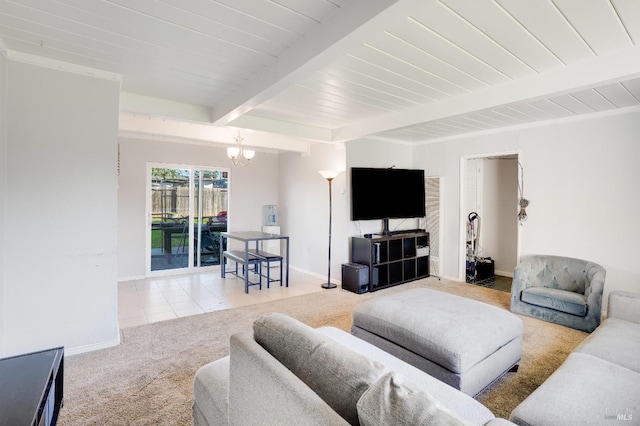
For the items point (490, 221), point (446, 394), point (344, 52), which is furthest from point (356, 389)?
point (490, 221)

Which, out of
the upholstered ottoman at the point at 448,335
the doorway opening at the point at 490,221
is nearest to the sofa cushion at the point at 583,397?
the upholstered ottoman at the point at 448,335

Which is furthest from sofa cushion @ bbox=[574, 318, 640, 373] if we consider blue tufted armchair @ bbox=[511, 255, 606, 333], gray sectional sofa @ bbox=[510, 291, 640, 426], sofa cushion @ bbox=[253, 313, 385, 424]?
sofa cushion @ bbox=[253, 313, 385, 424]

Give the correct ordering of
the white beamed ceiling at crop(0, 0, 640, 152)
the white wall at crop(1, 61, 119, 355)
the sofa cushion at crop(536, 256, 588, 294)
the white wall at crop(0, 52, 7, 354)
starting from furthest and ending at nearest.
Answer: the sofa cushion at crop(536, 256, 588, 294) < the white wall at crop(1, 61, 119, 355) < the white wall at crop(0, 52, 7, 354) < the white beamed ceiling at crop(0, 0, 640, 152)

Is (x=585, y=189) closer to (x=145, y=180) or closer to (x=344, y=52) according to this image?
(x=344, y=52)

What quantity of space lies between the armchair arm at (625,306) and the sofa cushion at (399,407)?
2689mm

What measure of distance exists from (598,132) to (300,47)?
381 cm

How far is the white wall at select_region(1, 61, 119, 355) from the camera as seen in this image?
251 cm

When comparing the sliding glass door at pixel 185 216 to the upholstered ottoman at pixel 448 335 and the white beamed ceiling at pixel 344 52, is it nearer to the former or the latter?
the white beamed ceiling at pixel 344 52

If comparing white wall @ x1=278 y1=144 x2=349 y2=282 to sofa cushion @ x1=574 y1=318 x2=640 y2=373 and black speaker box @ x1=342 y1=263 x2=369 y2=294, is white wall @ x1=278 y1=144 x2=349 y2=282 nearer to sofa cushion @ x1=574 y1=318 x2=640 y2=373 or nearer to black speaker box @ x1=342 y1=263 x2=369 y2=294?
black speaker box @ x1=342 y1=263 x2=369 y2=294

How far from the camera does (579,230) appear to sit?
396 cm

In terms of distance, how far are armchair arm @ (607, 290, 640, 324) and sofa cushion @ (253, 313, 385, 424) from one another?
2660 millimetres

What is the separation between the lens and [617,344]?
6.63 feet

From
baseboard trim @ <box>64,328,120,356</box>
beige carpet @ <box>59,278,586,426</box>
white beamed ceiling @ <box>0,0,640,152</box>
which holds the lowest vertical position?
beige carpet @ <box>59,278,586,426</box>

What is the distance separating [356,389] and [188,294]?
421 centimetres
